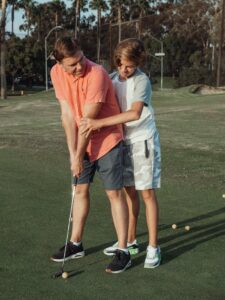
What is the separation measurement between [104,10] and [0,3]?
110 feet

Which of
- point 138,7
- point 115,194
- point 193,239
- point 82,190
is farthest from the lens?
point 138,7

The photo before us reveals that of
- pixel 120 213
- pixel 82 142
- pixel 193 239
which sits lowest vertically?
pixel 193 239

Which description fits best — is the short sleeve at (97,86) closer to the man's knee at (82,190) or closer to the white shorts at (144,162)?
the white shorts at (144,162)

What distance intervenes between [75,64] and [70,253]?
1.54 m

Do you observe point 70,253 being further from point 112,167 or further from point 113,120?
point 113,120

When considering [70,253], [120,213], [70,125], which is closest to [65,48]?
[70,125]

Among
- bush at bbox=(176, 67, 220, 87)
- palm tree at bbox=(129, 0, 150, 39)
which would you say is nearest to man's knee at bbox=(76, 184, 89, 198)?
bush at bbox=(176, 67, 220, 87)

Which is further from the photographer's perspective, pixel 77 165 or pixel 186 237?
pixel 186 237

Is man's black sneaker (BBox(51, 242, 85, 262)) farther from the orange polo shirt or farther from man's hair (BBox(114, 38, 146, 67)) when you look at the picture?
man's hair (BBox(114, 38, 146, 67))

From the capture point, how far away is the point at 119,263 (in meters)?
4.05

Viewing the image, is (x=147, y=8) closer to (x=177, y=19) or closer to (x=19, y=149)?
(x=177, y=19)

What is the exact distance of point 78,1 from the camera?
63.7 m

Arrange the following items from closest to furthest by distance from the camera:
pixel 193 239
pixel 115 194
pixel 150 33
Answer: pixel 115 194, pixel 193 239, pixel 150 33

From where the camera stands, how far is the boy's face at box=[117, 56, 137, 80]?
3955 millimetres
